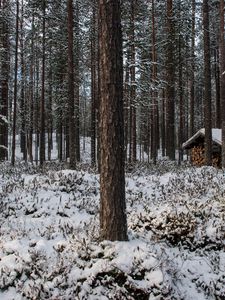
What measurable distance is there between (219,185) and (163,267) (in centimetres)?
525

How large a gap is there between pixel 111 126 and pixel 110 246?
212 centimetres

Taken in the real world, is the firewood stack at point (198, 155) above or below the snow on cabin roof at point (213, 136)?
below

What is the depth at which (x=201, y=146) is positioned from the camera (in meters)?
23.1

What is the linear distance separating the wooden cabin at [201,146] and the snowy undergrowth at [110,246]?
35.9 ft

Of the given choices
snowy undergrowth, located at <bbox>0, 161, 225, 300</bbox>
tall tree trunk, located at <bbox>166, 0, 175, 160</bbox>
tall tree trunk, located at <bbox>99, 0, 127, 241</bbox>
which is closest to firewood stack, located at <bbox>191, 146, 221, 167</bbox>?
tall tree trunk, located at <bbox>166, 0, 175, 160</bbox>

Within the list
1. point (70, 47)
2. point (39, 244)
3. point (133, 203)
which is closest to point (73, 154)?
point (70, 47)

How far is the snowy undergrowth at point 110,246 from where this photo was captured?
6.18 metres

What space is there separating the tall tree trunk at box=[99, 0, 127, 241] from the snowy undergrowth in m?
0.56

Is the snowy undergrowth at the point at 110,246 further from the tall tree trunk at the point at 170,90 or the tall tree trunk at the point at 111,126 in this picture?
the tall tree trunk at the point at 170,90

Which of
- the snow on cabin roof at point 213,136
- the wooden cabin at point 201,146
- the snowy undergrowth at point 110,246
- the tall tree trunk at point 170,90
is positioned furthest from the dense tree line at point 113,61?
the wooden cabin at point 201,146

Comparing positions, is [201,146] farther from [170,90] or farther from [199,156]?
[170,90]

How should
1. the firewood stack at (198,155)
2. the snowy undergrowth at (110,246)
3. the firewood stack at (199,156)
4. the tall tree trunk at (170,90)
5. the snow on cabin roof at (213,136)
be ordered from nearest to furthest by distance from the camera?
the snowy undergrowth at (110,246)
the snow on cabin roof at (213,136)
the firewood stack at (199,156)
the firewood stack at (198,155)
the tall tree trunk at (170,90)

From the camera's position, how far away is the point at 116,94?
7039 mm

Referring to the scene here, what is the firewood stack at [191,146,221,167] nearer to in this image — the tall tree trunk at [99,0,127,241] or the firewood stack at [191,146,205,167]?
the firewood stack at [191,146,205,167]
